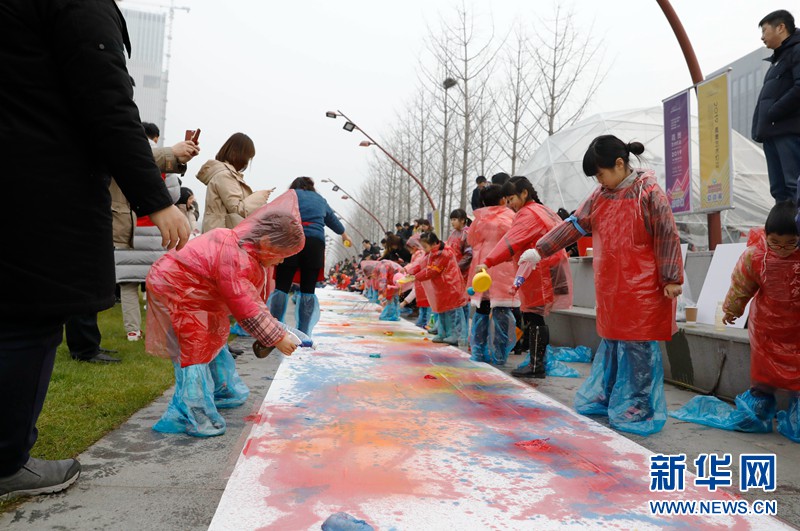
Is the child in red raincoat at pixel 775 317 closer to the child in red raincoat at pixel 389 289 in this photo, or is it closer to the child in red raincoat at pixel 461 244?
the child in red raincoat at pixel 461 244

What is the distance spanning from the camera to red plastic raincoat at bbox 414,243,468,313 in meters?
6.41

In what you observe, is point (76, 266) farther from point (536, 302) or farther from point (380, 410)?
point (536, 302)

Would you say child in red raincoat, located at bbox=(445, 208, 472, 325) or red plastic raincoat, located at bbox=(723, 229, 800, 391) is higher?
child in red raincoat, located at bbox=(445, 208, 472, 325)

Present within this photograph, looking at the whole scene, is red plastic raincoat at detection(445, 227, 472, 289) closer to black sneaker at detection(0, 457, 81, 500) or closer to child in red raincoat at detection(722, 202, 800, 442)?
child in red raincoat at detection(722, 202, 800, 442)

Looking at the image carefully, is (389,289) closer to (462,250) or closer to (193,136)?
(462,250)

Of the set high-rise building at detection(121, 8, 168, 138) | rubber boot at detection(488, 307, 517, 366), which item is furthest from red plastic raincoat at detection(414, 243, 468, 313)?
high-rise building at detection(121, 8, 168, 138)

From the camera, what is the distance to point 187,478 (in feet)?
6.98

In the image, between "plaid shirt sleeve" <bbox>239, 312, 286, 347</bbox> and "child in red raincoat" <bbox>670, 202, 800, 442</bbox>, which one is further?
"child in red raincoat" <bbox>670, 202, 800, 442</bbox>

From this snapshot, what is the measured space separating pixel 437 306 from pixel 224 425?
397 cm

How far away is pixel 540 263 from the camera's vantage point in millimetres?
4609

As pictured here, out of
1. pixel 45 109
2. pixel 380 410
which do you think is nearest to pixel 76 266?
pixel 45 109

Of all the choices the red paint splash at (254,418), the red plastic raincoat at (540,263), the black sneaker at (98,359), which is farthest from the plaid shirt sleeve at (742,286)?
the black sneaker at (98,359)

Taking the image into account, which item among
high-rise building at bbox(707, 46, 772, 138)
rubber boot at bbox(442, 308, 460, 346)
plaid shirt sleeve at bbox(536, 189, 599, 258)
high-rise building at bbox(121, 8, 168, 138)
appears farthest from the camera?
high-rise building at bbox(121, 8, 168, 138)

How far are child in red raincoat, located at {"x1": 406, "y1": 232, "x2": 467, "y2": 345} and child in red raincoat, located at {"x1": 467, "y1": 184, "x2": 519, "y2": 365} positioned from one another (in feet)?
2.48
